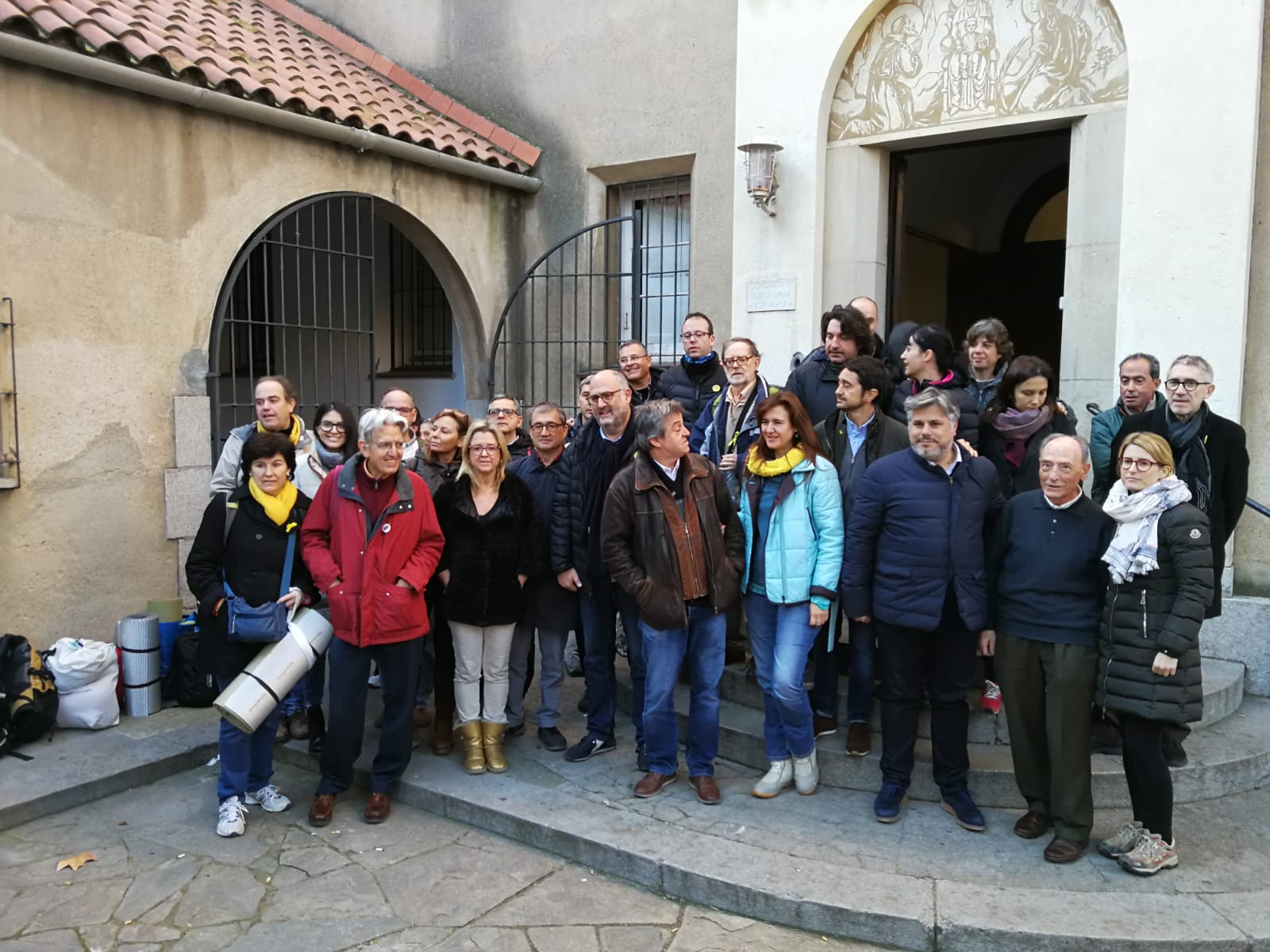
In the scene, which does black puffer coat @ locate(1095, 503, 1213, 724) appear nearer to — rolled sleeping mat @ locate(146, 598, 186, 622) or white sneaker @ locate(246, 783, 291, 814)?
white sneaker @ locate(246, 783, 291, 814)

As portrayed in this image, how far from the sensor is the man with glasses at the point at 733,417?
5141 millimetres

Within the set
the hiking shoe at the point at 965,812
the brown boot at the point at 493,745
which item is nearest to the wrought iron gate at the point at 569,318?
the brown boot at the point at 493,745

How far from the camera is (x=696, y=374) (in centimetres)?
564

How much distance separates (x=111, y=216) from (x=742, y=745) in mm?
4898

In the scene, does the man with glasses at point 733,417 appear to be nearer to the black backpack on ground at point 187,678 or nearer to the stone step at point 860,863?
the stone step at point 860,863

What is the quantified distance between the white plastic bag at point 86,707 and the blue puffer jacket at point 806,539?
387 centimetres

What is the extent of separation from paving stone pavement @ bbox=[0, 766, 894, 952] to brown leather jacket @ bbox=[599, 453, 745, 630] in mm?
1201

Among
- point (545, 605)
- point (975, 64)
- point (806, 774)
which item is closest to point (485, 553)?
point (545, 605)

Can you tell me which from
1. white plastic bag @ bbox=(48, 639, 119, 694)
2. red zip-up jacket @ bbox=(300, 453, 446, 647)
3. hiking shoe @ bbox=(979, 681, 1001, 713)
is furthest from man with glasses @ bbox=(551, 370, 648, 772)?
white plastic bag @ bbox=(48, 639, 119, 694)

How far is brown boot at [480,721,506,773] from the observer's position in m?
5.08

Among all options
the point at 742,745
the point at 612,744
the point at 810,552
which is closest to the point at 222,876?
the point at 612,744

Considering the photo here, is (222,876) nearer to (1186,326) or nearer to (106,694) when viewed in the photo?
(106,694)

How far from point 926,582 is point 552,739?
2.20m

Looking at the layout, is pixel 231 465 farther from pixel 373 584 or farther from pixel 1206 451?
pixel 1206 451
